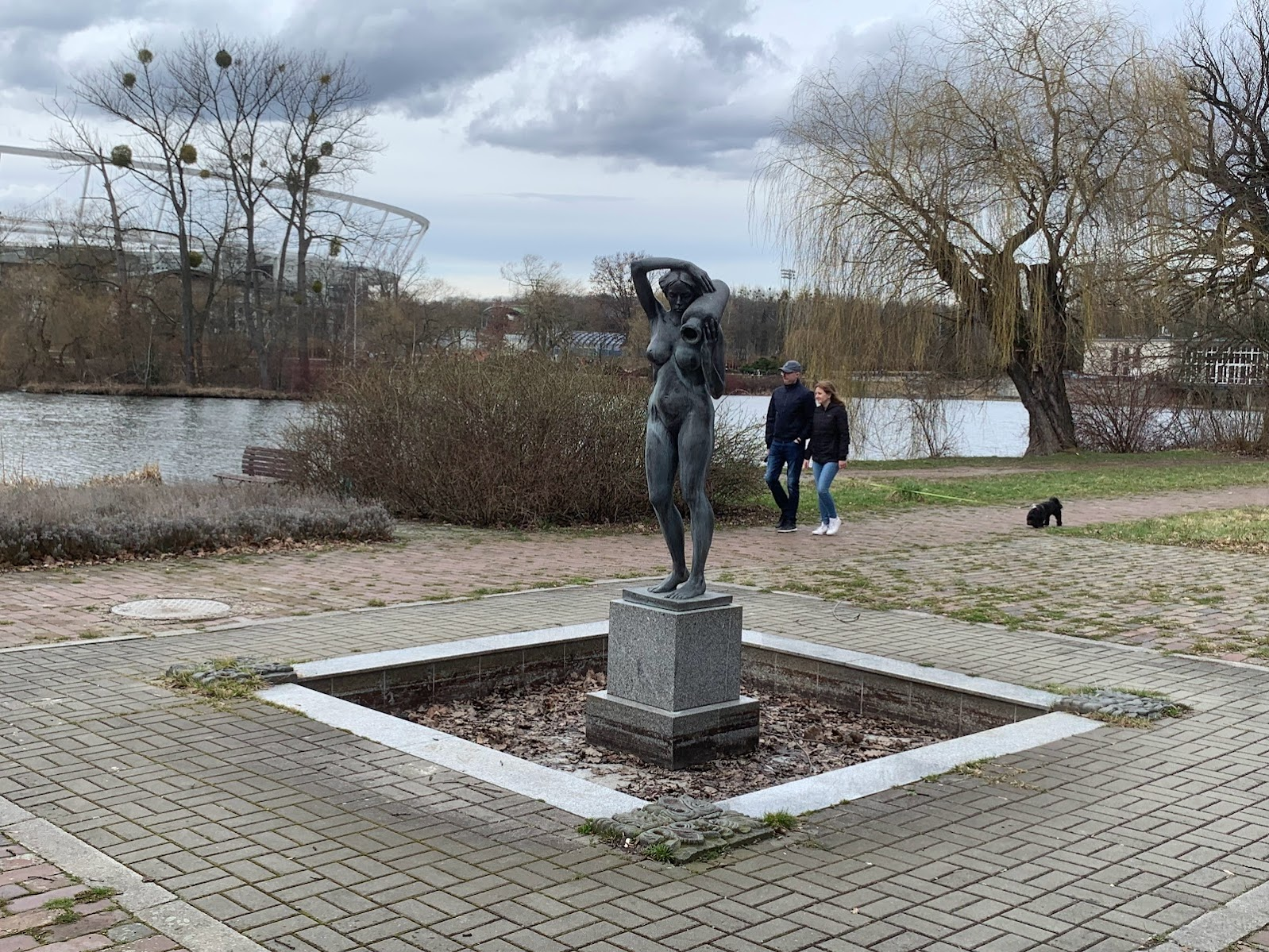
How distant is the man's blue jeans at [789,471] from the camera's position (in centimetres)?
1479

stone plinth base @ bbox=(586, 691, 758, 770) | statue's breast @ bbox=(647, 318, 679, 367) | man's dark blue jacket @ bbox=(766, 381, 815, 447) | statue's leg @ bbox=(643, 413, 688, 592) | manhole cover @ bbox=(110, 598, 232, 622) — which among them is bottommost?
stone plinth base @ bbox=(586, 691, 758, 770)

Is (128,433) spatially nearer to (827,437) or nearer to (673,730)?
(827,437)

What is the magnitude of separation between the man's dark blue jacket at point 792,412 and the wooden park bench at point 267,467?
6189 millimetres

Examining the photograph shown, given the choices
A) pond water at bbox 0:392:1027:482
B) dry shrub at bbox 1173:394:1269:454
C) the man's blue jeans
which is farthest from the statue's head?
dry shrub at bbox 1173:394:1269:454

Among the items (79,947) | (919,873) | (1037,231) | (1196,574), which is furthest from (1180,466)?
(79,947)

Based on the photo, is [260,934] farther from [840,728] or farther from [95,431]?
[95,431]

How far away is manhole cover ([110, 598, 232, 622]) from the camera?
28.6ft

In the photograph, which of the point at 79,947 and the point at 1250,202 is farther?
the point at 1250,202

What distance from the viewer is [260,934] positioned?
3732 mm

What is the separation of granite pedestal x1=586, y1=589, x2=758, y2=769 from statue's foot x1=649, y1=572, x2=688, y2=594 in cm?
7

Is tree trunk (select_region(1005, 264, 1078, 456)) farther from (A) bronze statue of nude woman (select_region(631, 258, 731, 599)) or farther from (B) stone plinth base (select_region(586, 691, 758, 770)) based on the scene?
(B) stone plinth base (select_region(586, 691, 758, 770))

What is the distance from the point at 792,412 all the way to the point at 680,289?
27.9ft

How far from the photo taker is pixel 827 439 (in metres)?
14.5

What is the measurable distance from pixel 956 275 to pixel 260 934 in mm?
26433
